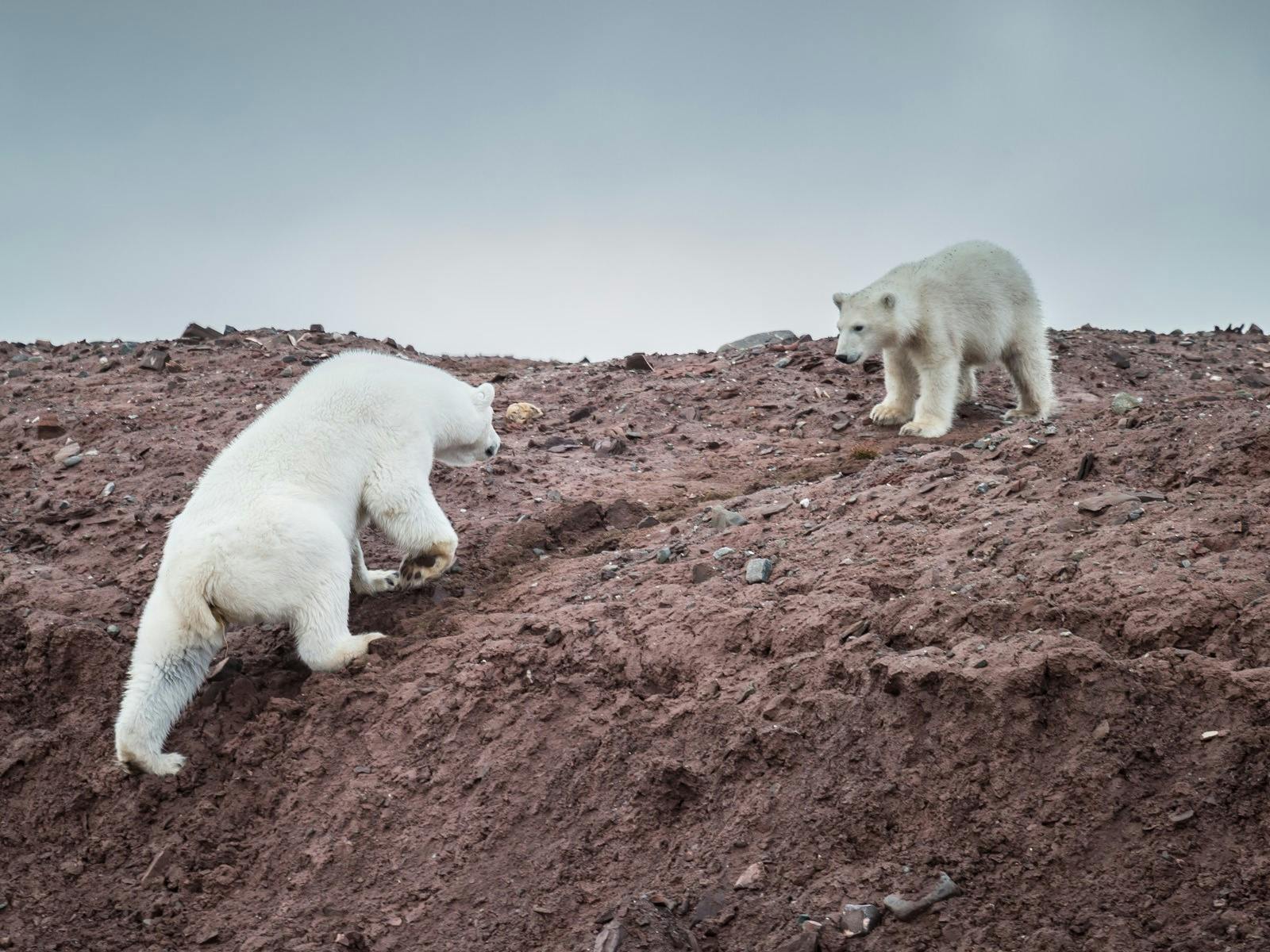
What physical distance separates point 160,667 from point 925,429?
759cm

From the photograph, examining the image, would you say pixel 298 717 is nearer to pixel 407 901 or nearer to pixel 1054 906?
pixel 407 901

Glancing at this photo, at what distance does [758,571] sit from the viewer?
6789 mm

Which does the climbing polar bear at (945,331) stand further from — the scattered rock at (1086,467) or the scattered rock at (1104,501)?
the scattered rock at (1104,501)

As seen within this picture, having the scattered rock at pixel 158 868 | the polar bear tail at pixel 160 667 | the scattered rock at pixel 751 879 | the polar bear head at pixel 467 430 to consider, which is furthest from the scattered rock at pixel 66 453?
the scattered rock at pixel 751 879

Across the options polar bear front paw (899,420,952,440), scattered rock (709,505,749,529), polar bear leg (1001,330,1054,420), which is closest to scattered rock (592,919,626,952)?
scattered rock (709,505,749,529)

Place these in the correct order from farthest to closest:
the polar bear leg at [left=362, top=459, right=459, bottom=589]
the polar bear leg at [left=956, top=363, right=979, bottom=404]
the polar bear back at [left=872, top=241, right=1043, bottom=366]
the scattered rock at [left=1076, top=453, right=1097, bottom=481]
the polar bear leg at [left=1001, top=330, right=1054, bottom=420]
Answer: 1. the polar bear leg at [left=956, top=363, right=979, bottom=404]
2. the polar bear leg at [left=1001, top=330, right=1054, bottom=420]
3. the polar bear back at [left=872, top=241, right=1043, bottom=366]
4. the polar bear leg at [left=362, top=459, right=459, bottom=589]
5. the scattered rock at [left=1076, top=453, right=1097, bottom=481]

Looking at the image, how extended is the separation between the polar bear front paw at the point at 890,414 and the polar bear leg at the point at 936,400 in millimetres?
299

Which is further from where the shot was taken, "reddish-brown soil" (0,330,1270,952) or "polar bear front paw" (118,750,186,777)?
"polar bear front paw" (118,750,186,777)

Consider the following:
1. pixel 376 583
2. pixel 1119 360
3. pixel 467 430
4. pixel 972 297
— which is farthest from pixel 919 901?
pixel 1119 360

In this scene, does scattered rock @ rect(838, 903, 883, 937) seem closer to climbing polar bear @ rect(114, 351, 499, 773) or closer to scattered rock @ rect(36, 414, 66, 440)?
climbing polar bear @ rect(114, 351, 499, 773)

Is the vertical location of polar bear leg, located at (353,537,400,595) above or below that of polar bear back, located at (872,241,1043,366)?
below

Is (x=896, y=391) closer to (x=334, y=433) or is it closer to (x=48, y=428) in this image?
(x=334, y=433)

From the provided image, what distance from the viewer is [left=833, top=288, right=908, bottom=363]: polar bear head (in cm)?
1152

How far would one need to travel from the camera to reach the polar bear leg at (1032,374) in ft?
39.6
